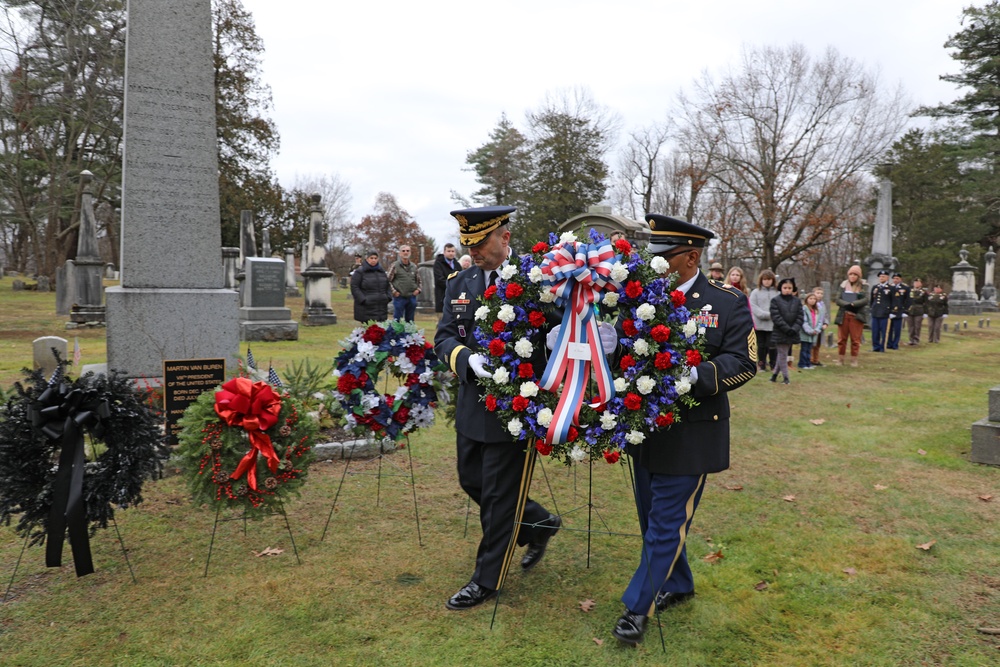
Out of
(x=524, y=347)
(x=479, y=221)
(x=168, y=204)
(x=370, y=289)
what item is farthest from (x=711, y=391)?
(x=370, y=289)

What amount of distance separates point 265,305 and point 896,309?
16.4 meters

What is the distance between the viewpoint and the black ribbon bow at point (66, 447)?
395 centimetres

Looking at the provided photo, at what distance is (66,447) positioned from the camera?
156 inches

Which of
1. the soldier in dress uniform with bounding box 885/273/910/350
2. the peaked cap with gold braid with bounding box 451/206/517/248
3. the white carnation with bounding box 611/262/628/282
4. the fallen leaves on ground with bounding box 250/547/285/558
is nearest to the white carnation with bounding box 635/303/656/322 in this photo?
the white carnation with bounding box 611/262/628/282

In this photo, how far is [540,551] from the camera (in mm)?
4465

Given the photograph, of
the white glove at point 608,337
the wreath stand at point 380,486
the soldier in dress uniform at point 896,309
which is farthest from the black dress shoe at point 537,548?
the soldier in dress uniform at point 896,309

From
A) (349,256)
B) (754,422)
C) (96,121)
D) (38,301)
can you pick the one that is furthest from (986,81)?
(349,256)

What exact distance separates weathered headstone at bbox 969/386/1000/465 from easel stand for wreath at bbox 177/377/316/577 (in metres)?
6.69

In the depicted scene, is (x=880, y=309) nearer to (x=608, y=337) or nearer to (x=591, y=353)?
(x=608, y=337)

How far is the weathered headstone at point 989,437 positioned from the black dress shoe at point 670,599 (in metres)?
4.67

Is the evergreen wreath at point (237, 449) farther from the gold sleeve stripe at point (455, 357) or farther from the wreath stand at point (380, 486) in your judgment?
the gold sleeve stripe at point (455, 357)

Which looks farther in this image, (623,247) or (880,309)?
(880,309)

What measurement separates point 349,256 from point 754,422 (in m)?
67.8

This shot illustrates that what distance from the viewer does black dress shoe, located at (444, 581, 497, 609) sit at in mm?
3842
